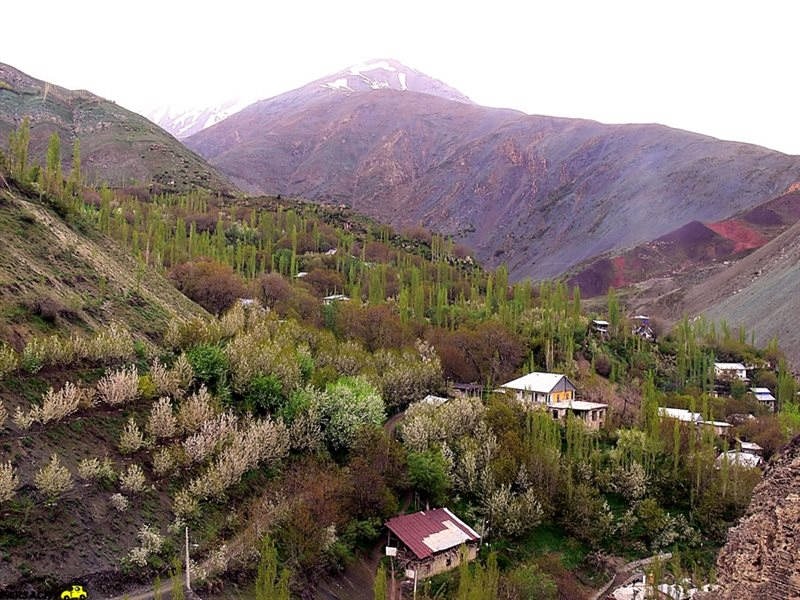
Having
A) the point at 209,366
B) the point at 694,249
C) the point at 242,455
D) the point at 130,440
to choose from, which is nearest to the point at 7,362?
the point at 130,440

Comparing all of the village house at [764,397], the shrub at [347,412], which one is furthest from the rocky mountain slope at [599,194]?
the shrub at [347,412]

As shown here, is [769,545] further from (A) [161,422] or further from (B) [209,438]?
(A) [161,422]

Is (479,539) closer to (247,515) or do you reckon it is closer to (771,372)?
(247,515)

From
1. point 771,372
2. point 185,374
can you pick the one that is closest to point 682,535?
point 185,374

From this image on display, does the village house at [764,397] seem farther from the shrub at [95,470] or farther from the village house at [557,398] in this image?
the shrub at [95,470]

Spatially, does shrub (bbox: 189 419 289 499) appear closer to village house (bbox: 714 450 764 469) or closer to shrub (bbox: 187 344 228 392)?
shrub (bbox: 187 344 228 392)

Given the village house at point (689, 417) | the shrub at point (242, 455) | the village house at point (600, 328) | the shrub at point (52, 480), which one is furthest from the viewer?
the village house at point (600, 328)

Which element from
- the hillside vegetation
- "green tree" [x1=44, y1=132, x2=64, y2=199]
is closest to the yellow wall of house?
the hillside vegetation

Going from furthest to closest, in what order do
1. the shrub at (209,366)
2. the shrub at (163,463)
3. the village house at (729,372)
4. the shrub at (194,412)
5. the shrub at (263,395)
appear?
the village house at (729,372), the shrub at (263,395), the shrub at (209,366), the shrub at (194,412), the shrub at (163,463)
